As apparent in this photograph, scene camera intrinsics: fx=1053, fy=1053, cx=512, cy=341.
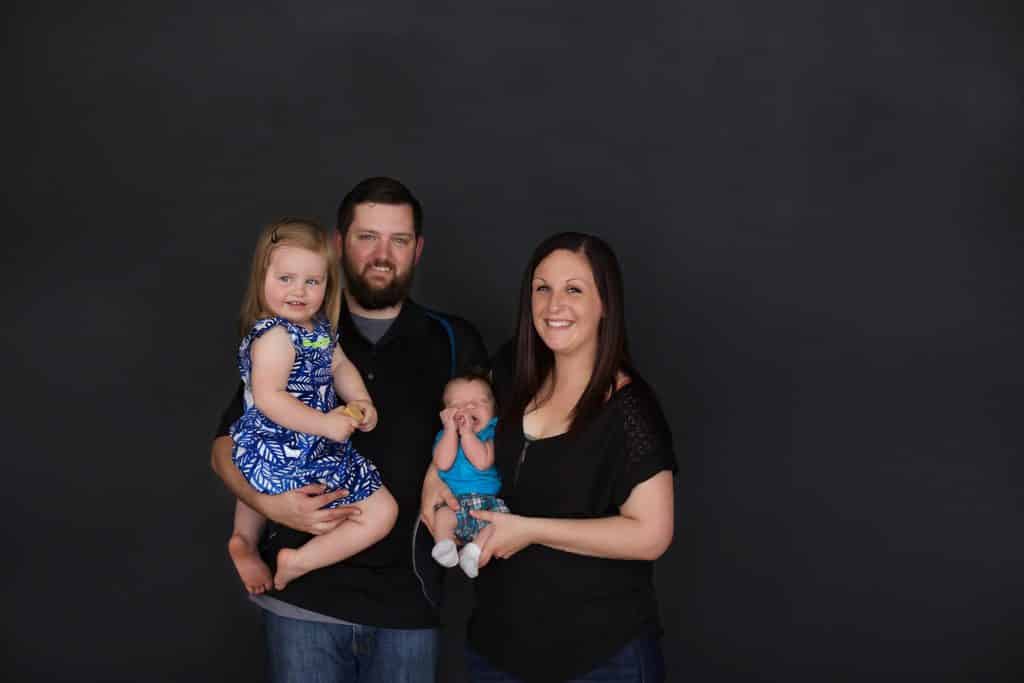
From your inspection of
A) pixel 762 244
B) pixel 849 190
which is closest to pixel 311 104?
pixel 762 244

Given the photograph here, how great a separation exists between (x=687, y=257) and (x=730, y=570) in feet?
3.81

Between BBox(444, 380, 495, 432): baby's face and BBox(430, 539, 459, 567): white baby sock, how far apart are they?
32 cm

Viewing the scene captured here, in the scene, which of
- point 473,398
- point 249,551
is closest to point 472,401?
point 473,398

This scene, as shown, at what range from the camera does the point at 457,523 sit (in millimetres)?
2793

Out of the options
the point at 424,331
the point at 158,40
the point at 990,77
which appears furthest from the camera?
the point at 158,40

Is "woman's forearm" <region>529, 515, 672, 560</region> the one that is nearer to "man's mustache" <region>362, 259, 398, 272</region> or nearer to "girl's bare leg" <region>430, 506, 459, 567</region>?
"girl's bare leg" <region>430, 506, 459, 567</region>

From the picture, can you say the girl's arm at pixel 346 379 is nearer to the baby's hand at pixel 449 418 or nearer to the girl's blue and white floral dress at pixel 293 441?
the girl's blue and white floral dress at pixel 293 441

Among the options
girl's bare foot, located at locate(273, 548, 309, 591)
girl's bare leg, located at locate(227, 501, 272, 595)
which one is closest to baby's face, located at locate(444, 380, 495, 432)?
girl's bare foot, located at locate(273, 548, 309, 591)

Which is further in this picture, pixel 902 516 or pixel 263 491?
pixel 902 516

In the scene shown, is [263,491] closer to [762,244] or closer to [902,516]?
[762,244]

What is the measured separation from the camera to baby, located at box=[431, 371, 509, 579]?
277 cm

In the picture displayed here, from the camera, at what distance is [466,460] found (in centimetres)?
283

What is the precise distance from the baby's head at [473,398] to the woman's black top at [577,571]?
7.8 inches

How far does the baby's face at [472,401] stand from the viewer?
284 cm
